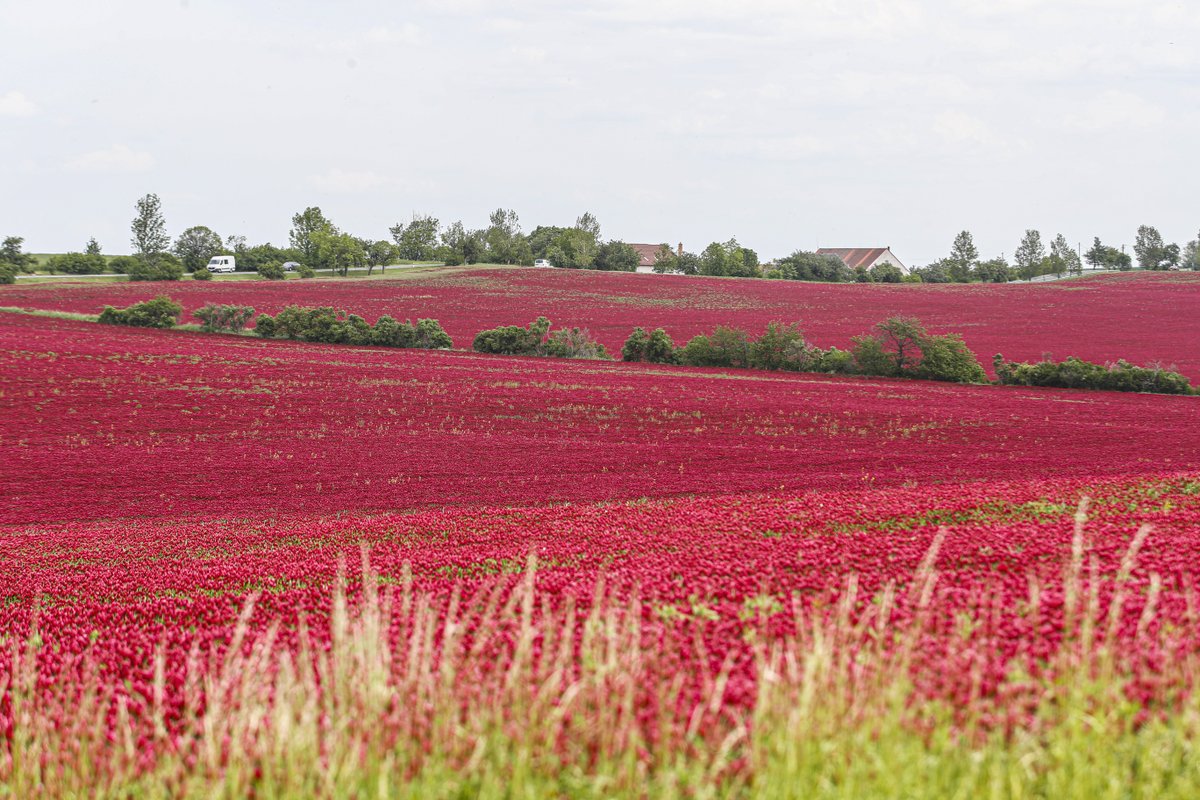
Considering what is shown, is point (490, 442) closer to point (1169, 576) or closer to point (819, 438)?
point (819, 438)

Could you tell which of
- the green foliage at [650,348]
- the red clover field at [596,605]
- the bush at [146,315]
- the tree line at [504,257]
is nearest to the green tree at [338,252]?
the tree line at [504,257]

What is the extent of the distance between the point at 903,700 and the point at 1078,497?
9780mm

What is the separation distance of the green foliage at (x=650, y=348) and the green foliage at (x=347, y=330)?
40.6 feet

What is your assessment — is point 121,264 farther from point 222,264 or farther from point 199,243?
point 199,243

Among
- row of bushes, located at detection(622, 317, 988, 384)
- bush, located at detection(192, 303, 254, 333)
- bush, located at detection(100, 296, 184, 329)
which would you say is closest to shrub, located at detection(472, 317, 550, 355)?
row of bushes, located at detection(622, 317, 988, 384)

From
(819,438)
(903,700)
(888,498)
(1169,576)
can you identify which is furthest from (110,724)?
(819,438)

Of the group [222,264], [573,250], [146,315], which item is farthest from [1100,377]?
[573,250]

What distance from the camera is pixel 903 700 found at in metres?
5.26

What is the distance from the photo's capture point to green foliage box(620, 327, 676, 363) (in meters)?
64.2

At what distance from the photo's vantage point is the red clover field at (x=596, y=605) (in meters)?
5.10

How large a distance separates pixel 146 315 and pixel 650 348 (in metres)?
35.6

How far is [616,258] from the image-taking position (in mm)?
155125

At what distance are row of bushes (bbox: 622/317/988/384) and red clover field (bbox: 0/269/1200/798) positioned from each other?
57.1ft

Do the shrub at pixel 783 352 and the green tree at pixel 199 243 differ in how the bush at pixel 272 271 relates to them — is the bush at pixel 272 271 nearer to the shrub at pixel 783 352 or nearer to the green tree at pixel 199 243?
the green tree at pixel 199 243
